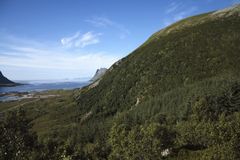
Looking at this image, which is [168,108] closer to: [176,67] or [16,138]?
[176,67]

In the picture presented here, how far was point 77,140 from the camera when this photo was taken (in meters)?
125

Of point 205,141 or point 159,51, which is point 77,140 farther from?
point 159,51

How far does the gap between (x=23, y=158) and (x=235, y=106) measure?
339 ft

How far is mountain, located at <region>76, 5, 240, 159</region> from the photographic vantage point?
233 ft

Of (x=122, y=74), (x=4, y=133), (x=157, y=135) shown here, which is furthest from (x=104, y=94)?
(x=4, y=133)

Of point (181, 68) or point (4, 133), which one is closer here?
point (4, 133)

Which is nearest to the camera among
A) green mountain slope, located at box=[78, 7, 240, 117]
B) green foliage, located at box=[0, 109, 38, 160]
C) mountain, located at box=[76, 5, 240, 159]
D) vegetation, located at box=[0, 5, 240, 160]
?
green foliage, located at box=[0, 109, 38, 160]

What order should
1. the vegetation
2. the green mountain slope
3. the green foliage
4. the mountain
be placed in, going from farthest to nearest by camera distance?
the green mountain slope
the mountain
the vegetation
the green foliage

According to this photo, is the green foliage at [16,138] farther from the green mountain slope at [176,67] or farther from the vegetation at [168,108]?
the green mountain slope at [176,67]

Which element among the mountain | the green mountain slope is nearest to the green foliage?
the mountain

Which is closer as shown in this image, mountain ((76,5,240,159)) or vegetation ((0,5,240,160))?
vegetation ((0,5,240,160))

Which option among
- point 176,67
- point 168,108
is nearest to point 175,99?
point 168,108

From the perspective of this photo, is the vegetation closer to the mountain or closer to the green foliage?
the mountain

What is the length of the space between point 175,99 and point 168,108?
5.69 meters
